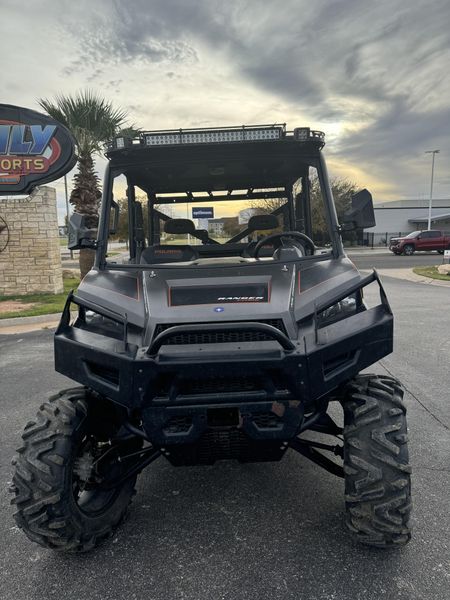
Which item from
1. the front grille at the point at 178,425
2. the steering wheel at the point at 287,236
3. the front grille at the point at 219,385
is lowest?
the front grille at the point at 178,425

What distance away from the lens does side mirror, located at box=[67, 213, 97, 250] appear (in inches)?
132

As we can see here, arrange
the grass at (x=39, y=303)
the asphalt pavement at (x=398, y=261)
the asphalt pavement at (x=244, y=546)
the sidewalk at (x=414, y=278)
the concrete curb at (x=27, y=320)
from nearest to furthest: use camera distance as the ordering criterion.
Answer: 1. the asphalt pavement at (x=244, y=546)
2. the concrete curb at (x=27, y=320)
3. the grass at (x=39, y=303)
4. the sidewalk at (x=414, y=278)
5. the asphalt pavement at (x=398, y=261)

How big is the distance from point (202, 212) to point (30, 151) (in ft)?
36.9

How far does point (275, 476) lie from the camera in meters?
3.50

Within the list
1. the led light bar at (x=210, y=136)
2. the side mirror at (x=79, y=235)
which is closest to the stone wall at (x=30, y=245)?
the side mirror at (x=79, y=235)

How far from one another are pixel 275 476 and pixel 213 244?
6.41 ft

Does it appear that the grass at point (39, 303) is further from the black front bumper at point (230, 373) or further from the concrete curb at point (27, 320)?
the black front bumper at point (230, 373)

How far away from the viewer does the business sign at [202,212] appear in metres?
4.28

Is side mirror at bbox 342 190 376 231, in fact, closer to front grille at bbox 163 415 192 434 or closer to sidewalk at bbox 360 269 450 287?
front grille at bbox 163 415 192 434

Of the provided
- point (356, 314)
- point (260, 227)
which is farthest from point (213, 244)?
point (356, 314)

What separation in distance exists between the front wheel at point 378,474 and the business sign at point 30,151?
43.0 ft

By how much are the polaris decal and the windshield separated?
0.60 m

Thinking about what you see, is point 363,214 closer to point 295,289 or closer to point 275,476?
point 295,289

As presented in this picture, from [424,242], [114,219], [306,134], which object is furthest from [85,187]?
[424,242]
